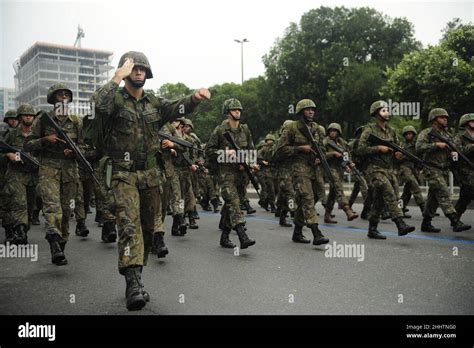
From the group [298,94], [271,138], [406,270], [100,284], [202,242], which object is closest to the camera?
[100,284]

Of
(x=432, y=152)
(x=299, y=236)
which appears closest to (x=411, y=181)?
(x=432, y=152)

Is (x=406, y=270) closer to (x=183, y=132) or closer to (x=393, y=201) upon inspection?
(x=393, y=201)

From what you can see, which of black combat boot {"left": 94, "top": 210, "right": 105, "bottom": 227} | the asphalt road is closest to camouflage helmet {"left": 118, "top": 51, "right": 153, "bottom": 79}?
the asphalt road

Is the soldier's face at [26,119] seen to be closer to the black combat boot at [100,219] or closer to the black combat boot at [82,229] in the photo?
the black combat boot at [82,229]

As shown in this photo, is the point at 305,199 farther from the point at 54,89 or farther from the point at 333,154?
the point at 54,89

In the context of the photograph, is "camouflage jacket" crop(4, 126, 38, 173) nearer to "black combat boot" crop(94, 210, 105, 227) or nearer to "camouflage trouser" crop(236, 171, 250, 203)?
"black combat boot" crop(94, 210, 105, 227)

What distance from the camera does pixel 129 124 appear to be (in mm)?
4496

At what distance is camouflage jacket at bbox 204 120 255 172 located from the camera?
24.3 feet

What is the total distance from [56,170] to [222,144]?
8.11ft

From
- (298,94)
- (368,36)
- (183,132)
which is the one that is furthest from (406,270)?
(368,36)
